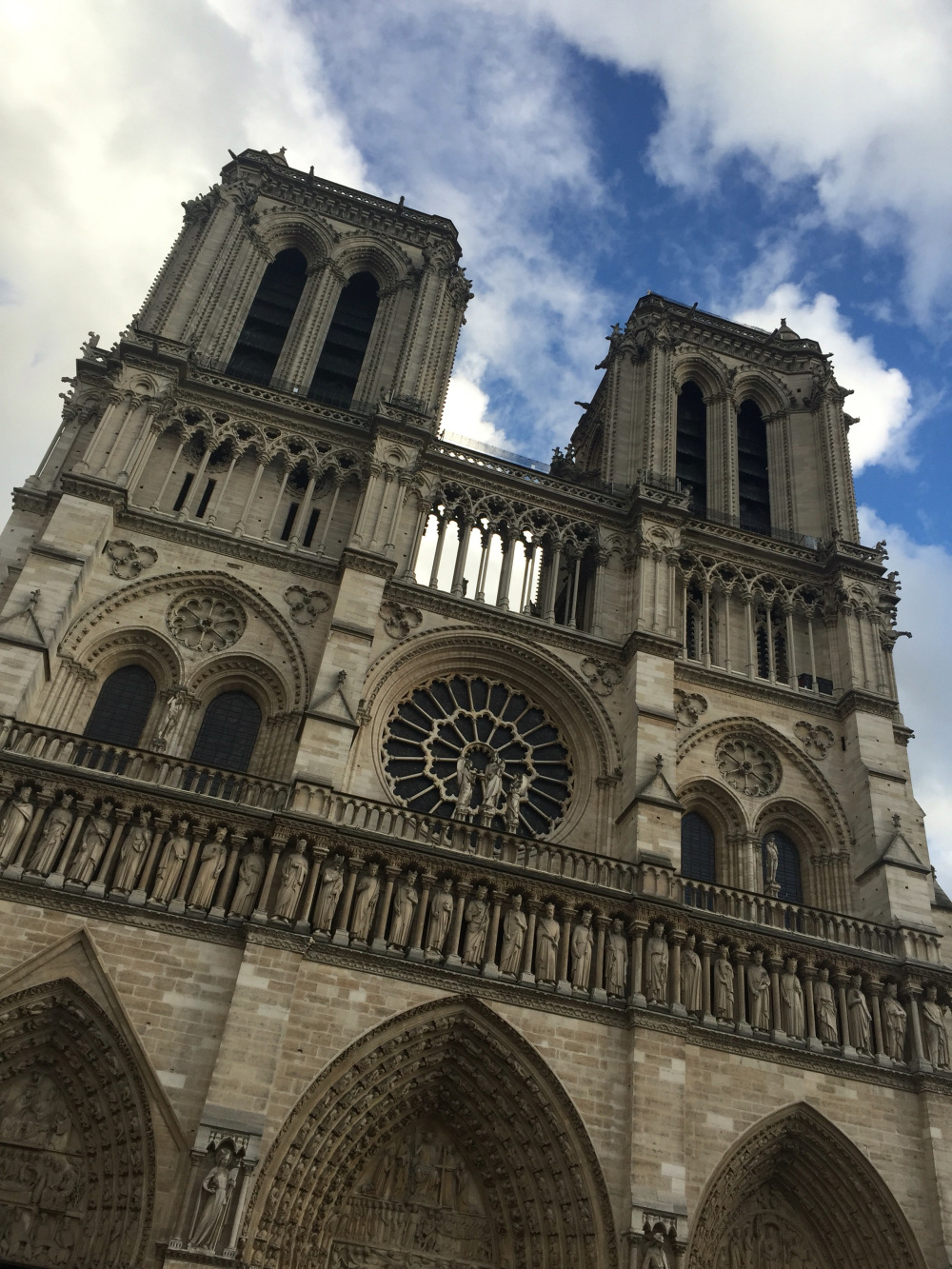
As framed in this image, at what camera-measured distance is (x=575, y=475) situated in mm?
26141

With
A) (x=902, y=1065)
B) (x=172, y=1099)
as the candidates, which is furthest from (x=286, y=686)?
(x=902, y=1065)

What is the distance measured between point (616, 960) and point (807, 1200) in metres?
4.24

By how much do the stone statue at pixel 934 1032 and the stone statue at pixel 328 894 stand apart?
8925 mm

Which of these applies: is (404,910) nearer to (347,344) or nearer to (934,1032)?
(934,1032)

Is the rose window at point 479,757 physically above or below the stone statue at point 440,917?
above

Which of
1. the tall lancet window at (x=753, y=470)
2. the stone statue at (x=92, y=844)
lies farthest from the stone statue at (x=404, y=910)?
the tall lancet window at (x=753, y=470)

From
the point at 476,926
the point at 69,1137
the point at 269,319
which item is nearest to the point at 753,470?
the point at 269,319

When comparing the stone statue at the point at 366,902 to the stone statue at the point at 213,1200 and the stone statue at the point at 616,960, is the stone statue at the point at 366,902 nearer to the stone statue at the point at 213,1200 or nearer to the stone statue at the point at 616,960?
the stone statue at the point at 213,1200

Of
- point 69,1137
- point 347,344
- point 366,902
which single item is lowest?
point 69,1137

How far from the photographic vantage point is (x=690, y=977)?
15.1 metres

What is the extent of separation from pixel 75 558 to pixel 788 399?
58.7 ft

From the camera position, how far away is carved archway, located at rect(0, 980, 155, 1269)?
11.7 metres

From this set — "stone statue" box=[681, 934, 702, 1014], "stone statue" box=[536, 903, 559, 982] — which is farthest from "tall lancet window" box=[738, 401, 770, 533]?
"stone statue" box=[536, 903, 559, 982]

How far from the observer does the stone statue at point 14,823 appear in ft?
43.9
